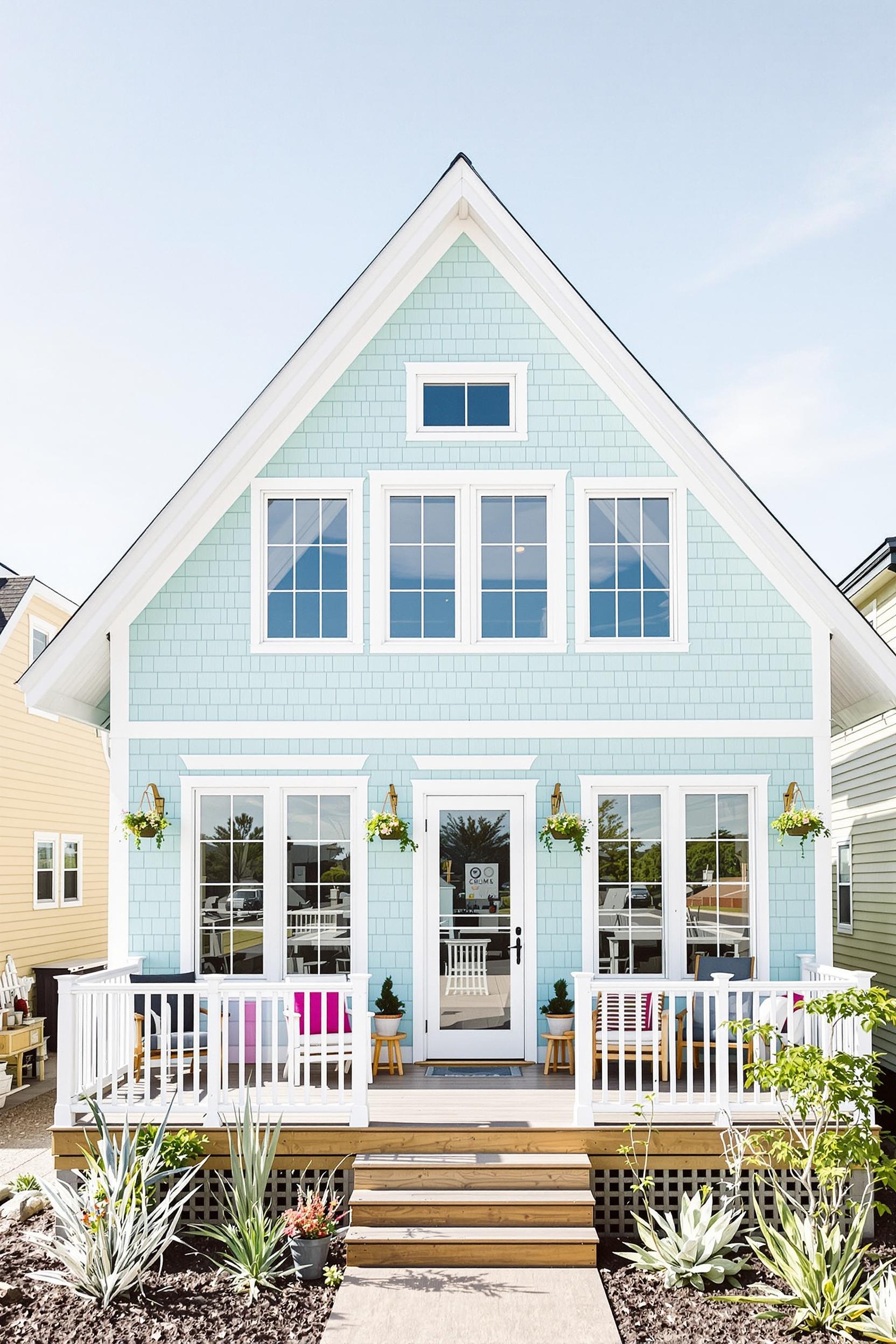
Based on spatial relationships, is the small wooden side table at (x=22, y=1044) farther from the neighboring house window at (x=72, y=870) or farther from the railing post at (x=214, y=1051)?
the railing post at (x=214, y=1051)

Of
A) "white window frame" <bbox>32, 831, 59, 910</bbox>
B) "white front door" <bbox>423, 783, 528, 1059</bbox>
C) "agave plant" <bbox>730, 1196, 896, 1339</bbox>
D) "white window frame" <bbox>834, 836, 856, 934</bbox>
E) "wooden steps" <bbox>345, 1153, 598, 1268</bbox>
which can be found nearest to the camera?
"agave plant" <bbox>730, 1196, 896, 1339</bbox>

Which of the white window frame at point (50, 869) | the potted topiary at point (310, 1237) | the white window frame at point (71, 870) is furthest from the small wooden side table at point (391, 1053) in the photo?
the white window frame at point (71, 870)

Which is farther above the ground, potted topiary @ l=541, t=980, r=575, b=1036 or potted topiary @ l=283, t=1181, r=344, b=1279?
potted topiary @ l=541, t=980, r=575, b=1036

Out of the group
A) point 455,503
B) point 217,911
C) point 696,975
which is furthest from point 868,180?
point 217,911

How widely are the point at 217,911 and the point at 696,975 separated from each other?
434 centimetres

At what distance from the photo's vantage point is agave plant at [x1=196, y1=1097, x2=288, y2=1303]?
20.4 ft

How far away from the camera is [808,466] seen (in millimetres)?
26953

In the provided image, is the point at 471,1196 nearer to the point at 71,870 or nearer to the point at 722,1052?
the point at 722,1052

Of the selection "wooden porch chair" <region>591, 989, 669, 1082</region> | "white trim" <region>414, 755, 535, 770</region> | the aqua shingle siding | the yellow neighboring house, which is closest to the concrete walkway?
"wooden porch chair" <region>591, 989, 669, 1082</region>

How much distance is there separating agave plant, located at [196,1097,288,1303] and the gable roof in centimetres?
442

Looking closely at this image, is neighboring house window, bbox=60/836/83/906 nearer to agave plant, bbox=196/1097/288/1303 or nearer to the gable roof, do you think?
the gable roof

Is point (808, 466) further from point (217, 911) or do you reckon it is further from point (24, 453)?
point (217, 911)

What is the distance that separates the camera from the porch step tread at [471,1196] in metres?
6.62

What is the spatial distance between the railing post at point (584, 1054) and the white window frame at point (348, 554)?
3.74 m
